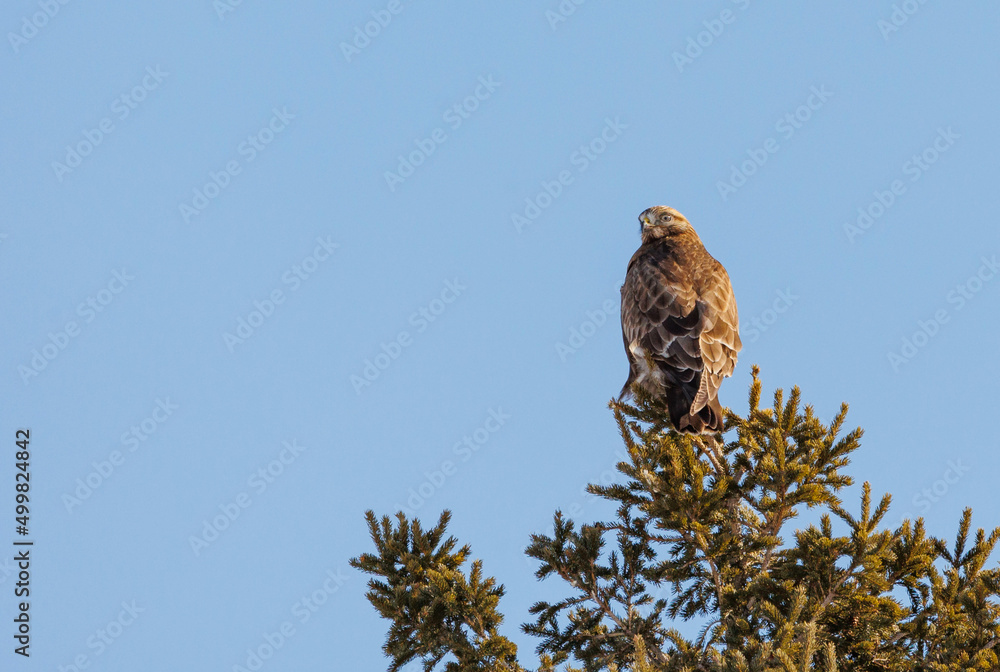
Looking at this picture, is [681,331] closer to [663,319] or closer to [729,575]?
[663,319]

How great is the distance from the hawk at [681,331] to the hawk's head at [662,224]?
149 centimetres

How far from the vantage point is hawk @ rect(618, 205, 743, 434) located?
761cm

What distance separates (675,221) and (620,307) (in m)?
2.70

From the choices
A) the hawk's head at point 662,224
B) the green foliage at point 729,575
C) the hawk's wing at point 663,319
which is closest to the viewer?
the green foliage at point 729,575

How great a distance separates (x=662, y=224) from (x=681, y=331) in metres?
3.64

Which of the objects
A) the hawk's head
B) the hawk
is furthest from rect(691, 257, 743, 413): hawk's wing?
the hawk's head

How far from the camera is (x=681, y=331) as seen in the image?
8.56 m

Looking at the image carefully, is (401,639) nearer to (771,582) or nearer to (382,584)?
(382,584)

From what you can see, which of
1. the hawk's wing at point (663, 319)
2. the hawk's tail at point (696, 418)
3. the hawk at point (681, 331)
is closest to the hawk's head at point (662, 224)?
the hawk at point (681, 331)

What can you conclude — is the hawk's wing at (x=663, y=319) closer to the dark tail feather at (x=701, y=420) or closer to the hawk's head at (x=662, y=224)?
the dark tail feather at (x=701, y=420)

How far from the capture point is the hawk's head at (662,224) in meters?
11.8

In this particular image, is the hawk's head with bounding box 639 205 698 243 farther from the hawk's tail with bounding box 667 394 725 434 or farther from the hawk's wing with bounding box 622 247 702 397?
the hawk's tail with bounding box 667 394 725 434

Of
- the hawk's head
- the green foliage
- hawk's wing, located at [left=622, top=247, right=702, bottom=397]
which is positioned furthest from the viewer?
the hawk's head

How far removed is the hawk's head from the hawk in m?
1.49
